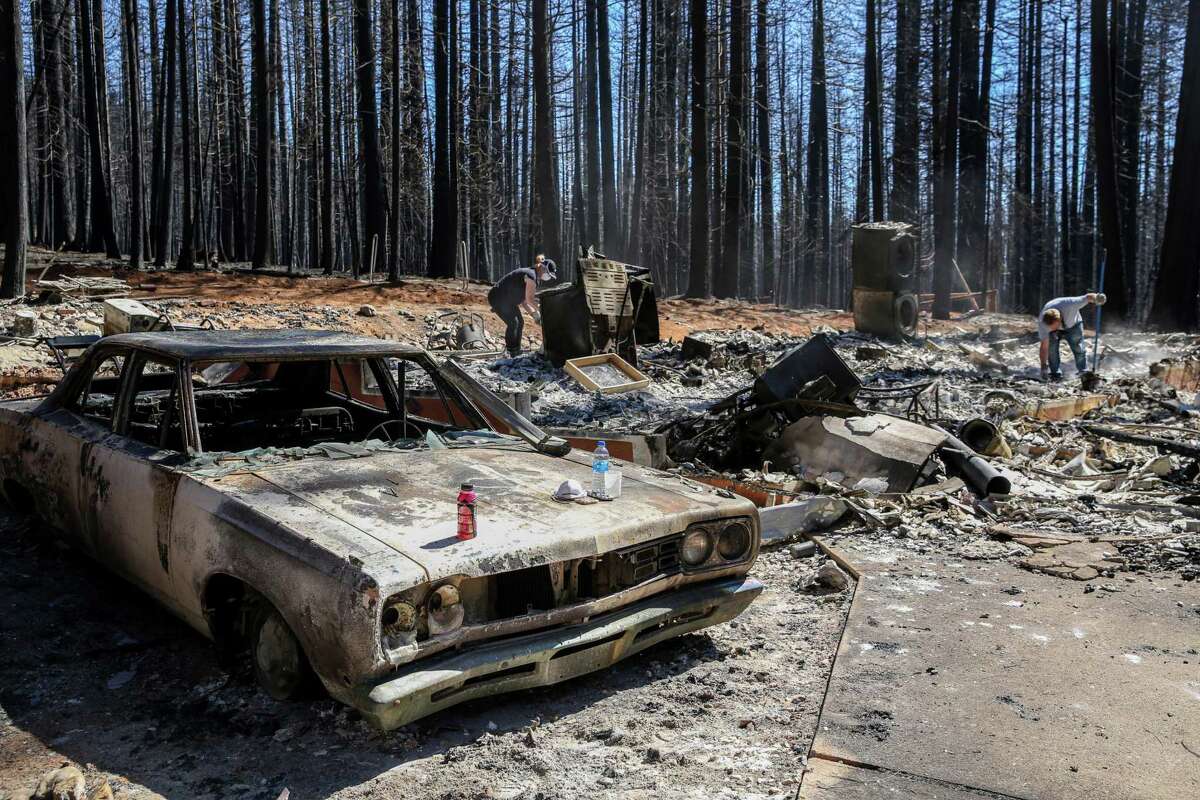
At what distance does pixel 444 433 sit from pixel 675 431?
162 inches

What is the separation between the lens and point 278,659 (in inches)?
132

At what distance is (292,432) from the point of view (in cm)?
496

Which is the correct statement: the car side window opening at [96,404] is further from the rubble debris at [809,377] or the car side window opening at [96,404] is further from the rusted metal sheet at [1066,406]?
the rusted metal sheet at [1066,406]

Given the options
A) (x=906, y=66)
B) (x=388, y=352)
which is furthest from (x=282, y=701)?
(x=906, y=66)

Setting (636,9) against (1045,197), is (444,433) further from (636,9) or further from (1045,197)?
(1045,197)

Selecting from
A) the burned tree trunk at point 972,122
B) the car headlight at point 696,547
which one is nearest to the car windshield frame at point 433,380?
the car headlight at point 696,547

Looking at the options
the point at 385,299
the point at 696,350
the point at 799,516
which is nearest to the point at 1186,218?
the point at 696,350

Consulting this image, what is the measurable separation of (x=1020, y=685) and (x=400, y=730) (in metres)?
2.41

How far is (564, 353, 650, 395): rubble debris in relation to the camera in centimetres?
1153

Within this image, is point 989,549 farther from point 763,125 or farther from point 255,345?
point 763,125

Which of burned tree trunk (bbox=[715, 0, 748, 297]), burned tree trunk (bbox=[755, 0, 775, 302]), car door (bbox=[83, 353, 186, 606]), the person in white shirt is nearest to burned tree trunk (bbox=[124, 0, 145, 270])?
burned tree trunk (bbox=[715, 0, 748, 297])

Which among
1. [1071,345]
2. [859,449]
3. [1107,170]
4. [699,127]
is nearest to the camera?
[859,449]

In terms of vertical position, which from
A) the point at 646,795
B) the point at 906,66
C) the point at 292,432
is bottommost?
the point at 646,795

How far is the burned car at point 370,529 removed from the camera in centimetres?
302
